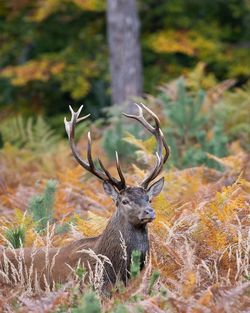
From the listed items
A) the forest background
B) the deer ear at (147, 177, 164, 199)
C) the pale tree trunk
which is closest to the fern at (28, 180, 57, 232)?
the forest background

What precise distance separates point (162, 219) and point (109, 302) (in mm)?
1889

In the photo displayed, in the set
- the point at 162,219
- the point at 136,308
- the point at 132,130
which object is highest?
the point at 136,308

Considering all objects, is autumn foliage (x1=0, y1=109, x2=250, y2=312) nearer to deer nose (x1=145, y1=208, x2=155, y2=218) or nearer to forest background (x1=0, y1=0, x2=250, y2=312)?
forest background (x1=0, y1=0, x2=250, y2=312)

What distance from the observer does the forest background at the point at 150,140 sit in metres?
7.62

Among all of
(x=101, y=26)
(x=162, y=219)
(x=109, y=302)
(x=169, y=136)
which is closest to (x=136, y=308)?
(x=109, y=302)

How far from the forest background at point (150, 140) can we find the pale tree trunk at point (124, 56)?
17.3 inches

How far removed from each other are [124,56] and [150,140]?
26.1 ft

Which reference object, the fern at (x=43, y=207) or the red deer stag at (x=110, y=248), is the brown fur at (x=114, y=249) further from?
the fern at (x=43, y=207)

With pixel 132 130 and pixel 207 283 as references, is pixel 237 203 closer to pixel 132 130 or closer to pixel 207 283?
pixel 207 283

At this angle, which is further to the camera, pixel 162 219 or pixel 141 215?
pixel 162 219

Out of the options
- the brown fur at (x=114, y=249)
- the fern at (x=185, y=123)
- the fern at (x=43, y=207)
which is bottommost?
the fern at (x=185, y=123)

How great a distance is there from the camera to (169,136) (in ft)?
43.1

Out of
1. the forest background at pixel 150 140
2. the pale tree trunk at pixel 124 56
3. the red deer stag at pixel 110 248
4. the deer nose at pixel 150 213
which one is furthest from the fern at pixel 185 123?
the deer nose at pixel 150 213

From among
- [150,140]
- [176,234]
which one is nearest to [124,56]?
[150,140]
